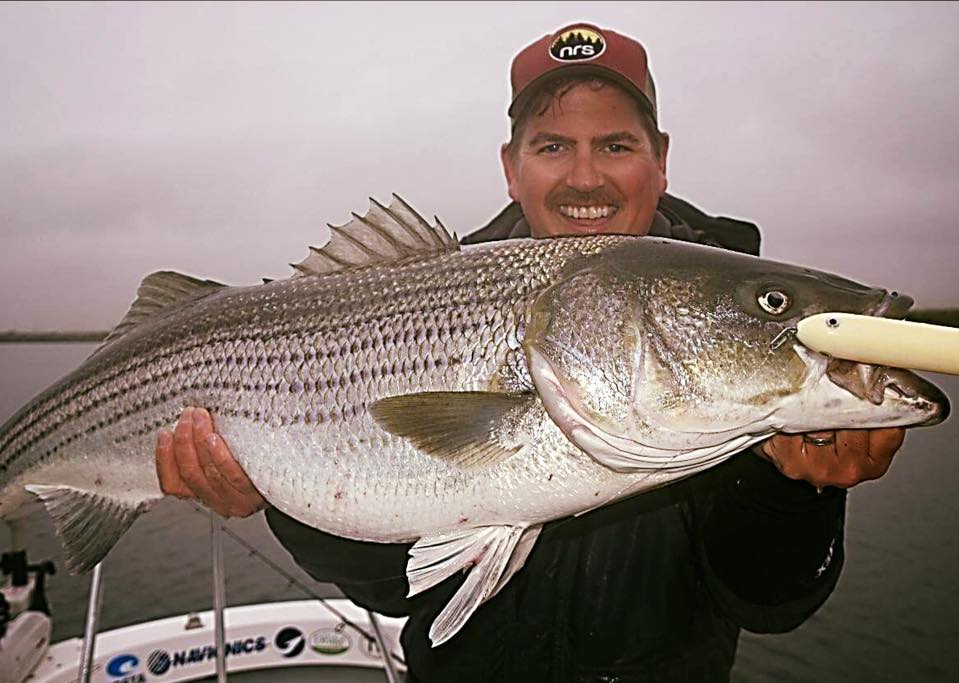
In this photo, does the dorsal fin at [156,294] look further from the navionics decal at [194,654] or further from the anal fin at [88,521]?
the navionics decal at [194,654]

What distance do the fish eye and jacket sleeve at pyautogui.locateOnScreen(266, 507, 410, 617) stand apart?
155cm

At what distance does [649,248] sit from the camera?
215 cm

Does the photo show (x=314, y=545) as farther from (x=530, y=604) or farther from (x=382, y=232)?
(x=382, y=232)

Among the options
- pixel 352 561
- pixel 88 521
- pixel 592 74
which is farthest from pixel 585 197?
pixel 88 521

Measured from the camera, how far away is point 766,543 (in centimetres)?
236

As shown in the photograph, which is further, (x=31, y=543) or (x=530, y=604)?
(x=31, y=543)

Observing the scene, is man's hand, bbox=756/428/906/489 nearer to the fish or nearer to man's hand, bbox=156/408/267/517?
the fish

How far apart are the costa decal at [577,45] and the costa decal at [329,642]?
15.9ft

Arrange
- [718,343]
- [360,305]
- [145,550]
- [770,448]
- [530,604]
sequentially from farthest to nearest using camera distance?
[145,550] → [530,604] → [360,305] → [770,448] → [718,343]

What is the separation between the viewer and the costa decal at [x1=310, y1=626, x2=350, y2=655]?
5.96m

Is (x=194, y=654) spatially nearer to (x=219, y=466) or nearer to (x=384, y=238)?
(x=219, y=466)

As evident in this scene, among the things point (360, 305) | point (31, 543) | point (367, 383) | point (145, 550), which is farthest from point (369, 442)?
point (31, 543)

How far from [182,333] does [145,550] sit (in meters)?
20.3

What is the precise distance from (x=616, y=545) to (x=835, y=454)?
99cm
